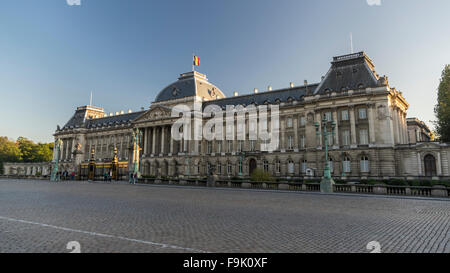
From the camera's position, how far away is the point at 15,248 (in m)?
5.78

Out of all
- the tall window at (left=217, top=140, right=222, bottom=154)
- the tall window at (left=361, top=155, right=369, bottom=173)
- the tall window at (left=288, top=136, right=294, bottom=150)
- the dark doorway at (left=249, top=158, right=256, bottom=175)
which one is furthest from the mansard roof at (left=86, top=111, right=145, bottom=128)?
the tall window at (left=361, top=155, right=369, bottom=173)

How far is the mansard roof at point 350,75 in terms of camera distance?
46.1 metres

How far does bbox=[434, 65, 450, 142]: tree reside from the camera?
43.3 meters

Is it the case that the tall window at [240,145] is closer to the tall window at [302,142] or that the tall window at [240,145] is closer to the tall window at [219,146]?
the tall window at [219,146]

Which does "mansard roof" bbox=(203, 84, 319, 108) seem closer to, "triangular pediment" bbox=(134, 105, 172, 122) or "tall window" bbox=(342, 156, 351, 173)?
"triangular pediment" bbox=(134, 105, 172, 122)

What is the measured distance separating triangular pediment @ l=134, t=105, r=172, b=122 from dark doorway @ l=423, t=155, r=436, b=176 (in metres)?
51.5

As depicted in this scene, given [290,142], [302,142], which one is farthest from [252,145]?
[302,142]

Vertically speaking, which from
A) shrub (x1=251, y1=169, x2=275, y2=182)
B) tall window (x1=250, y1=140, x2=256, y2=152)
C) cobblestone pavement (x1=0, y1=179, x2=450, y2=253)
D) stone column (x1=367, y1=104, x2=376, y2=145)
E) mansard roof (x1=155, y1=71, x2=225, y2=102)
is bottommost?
cobblestone pavement (x1=0, y1=179, x2=450, y2=253)

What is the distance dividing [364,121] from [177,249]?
46298 millimetres

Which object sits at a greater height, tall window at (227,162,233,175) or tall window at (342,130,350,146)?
tall window at (342,130,350,146)

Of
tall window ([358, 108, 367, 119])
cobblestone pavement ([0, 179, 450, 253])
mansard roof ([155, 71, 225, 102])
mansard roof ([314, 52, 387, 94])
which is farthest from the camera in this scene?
mansard roof ([155, 71, 225, 102])

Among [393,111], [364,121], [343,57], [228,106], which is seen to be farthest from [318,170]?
[228,106]

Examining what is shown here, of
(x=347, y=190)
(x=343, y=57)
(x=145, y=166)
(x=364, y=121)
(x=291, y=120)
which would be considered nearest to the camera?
(x=347, y=190)

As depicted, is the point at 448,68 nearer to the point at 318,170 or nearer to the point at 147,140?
the point at 318,170
